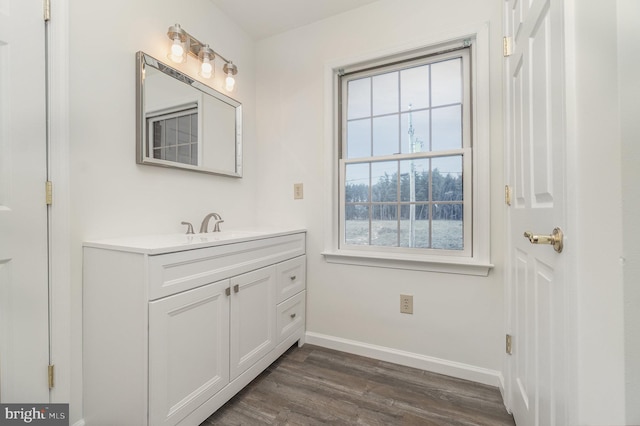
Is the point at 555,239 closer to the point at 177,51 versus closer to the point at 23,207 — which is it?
the point at 23,207

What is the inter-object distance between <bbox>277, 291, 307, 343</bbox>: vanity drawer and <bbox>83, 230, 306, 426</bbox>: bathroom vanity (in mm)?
308

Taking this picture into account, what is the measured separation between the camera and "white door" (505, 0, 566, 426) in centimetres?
79

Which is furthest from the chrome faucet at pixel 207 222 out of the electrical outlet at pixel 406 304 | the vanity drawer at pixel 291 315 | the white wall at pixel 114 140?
the electrical outlet at pixel 406 304

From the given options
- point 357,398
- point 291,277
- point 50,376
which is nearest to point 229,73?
point 291,277

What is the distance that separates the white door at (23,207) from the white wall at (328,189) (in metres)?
1.41

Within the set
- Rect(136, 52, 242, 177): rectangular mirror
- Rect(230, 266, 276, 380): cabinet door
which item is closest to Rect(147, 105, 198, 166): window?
Rect(136, 52, 242, 177): rectangular mirror

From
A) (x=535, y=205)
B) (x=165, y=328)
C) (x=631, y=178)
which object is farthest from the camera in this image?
(x=165, y=328)

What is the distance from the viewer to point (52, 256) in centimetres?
118

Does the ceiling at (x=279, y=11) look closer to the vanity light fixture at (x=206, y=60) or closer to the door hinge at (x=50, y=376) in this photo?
the vanity light fixture at (x=206, y=60)

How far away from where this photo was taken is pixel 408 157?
192 cm

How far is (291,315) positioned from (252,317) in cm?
46

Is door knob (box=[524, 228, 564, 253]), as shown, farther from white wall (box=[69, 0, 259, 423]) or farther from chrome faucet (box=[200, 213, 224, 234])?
white wall (box=[69, 0, 259, 423])

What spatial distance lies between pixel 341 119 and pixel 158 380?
1.95m

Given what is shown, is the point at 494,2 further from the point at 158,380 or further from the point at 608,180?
the point at 158,380
